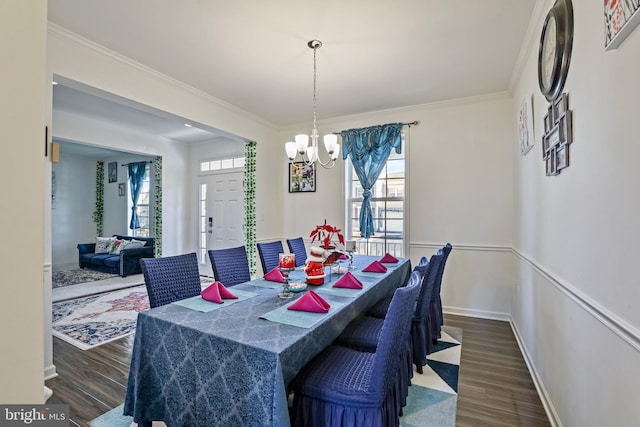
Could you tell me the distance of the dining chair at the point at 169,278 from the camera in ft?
6.17

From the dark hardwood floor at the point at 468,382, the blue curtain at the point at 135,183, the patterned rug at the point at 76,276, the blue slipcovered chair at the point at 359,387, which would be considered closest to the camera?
the blue slipcovered chair at the point at 359,387

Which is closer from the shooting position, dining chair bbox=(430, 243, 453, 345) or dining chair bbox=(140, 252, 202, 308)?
dining chair bbox=(140, 252, 202, 308)

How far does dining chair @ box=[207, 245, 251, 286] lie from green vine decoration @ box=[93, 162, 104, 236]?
6.69m

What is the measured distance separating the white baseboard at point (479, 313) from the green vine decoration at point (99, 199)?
Answer: 7.95 metres

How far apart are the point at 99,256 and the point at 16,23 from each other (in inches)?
285

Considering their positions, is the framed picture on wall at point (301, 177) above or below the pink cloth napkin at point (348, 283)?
above

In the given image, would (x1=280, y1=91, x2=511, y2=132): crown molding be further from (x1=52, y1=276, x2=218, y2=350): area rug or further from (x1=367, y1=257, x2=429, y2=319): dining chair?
(x1=52, y1=276, x2=218, y2=350): area rug

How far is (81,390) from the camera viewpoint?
2.14m

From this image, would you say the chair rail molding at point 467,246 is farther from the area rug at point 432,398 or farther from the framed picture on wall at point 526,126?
the area rug at point 432,398

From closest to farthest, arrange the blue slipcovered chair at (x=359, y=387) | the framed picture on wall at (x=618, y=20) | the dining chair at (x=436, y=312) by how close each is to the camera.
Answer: the framed picture on wall at (x=618, y=20)
the blue slipcovered chair at (x=359, y=387)
the dining chair at (x=436, y=312)

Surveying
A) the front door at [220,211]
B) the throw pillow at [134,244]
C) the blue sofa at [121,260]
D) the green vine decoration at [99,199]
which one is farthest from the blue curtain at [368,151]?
the green vine decoration at [99,199]

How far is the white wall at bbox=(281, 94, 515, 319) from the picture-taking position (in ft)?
11.6

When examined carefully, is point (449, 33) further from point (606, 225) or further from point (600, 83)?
point (606, 225)

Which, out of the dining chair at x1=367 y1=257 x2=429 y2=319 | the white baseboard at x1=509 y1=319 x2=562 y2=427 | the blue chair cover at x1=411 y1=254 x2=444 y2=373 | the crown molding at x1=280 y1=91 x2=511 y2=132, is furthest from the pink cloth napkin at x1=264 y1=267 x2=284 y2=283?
the crown molding at x1=280 y1=91 x2=511 y2=132
